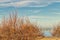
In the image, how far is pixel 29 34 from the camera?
1360 centimetres

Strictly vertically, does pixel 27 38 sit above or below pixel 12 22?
below

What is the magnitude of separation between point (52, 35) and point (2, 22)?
19.4 ft

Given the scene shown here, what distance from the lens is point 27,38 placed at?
13.7m

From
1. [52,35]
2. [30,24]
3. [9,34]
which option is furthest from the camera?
[52,35]

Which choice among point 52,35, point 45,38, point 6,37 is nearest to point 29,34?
point 6,37

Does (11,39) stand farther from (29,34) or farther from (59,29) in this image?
(59,29)

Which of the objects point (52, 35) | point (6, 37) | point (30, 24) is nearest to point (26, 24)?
point (30, 24)

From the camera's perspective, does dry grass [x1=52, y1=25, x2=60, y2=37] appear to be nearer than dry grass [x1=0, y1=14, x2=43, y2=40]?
No

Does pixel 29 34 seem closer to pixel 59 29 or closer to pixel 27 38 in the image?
pixel 27 38

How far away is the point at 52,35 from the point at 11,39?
6.13m

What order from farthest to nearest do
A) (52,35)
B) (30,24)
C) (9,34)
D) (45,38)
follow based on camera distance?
1. (52,35)
2. (45,38)
3. (30,24)
4. (9,34)

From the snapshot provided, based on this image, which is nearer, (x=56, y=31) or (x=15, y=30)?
(x=15, y=30)

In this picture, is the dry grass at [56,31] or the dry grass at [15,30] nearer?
the dry grass at [15,30]

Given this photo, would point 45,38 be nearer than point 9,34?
No
